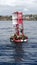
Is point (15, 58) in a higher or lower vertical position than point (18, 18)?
lower

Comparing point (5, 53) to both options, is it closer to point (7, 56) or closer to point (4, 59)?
point (7, 56)

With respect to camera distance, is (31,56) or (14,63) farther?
(31,56)

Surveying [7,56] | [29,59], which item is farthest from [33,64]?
[7,56]

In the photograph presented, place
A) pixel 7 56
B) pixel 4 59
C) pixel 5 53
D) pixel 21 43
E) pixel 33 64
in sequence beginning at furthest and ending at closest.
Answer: pixel 21 43 < pixel 5 53 < pixel 7 56 < pixel 4 59 < pixel 33 64

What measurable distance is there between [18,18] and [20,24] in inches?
84.0

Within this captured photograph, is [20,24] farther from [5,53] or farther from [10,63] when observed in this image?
[10,63]

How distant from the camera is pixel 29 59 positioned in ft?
227

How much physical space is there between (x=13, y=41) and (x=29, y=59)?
3396 centimetres

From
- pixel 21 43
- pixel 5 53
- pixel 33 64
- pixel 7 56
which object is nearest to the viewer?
pixel 33 64

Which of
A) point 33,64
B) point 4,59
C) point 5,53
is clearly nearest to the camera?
point 33,64

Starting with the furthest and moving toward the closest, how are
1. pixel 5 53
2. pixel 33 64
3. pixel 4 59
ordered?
pixel 5 53, pixel 4 59, pixel 33 64

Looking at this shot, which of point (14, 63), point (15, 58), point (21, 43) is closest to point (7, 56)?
point (15, 58)

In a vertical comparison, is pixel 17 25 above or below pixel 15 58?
above

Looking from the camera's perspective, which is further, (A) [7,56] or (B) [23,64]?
(A) [7,56]
